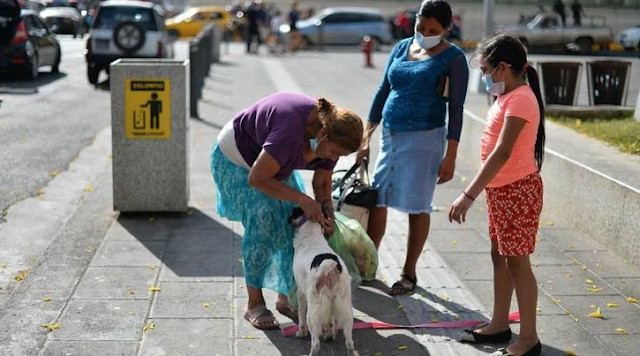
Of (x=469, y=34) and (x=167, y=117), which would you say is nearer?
(x=167, y=117)

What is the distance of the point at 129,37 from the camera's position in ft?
68.2

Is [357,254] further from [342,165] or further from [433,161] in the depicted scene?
[342,165]

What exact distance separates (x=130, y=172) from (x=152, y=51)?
42.8ft

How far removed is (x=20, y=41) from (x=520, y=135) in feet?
55.0

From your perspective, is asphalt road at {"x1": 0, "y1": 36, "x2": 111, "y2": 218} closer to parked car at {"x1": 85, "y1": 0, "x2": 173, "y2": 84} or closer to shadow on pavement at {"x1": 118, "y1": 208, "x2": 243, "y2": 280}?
parked car at {"x1": 85, "y1": 0, "x2": 173, "y2": 84}

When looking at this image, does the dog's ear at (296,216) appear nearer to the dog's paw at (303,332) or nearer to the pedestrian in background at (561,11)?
the dog's paw at (303,332)

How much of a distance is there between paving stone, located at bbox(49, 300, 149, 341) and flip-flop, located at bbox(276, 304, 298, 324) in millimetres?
800

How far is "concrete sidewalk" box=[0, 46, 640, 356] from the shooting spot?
538 cm

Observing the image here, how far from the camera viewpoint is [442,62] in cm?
599

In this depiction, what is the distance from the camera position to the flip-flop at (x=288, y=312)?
19.2 ft

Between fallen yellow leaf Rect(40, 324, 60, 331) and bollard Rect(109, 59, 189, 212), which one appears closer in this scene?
fallen yellow leaf Rect(40, 324, 60, 331)

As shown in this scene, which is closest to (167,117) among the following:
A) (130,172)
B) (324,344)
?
(130,172)

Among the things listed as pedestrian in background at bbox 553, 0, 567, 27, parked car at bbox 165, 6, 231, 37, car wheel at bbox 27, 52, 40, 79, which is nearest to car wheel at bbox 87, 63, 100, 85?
car wheel at bbox 27, 52, 40, 79

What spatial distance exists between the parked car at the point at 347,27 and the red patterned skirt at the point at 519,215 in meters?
34.2
